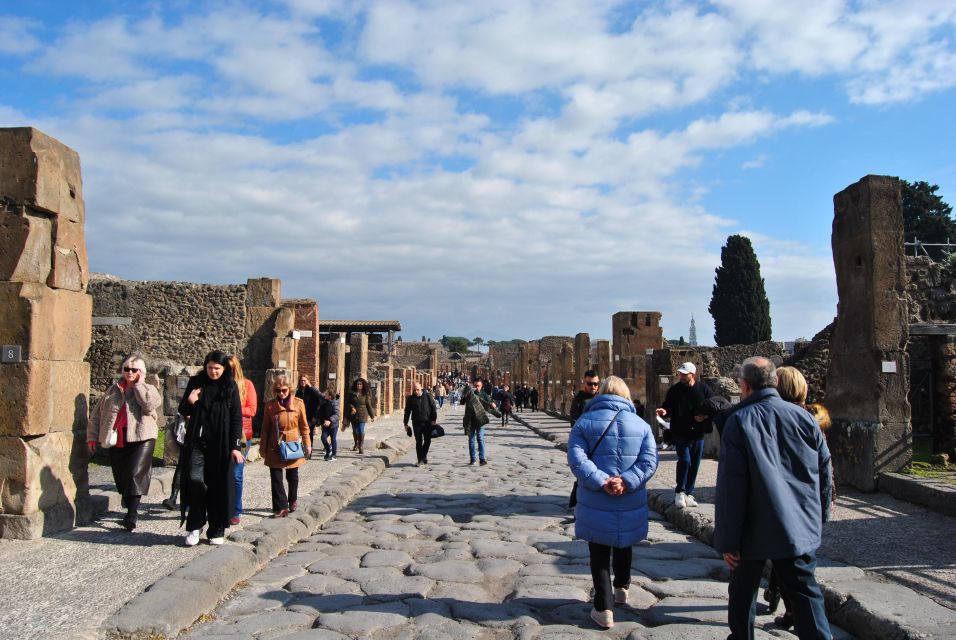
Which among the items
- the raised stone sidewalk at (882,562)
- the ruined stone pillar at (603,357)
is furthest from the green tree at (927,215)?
the raised stone sidewalk at (882,562)

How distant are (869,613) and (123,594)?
14.4 feet

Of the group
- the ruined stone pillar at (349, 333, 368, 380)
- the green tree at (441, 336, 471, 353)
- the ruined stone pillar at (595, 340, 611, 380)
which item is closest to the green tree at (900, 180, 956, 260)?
the ruined stone pillar at (595, 340, 611, 380)

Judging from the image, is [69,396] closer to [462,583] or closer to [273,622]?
[273,622]

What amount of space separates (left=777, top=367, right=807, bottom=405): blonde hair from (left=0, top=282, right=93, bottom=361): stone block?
582 centimetres

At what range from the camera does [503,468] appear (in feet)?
45.5

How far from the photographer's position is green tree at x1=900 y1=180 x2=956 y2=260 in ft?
142

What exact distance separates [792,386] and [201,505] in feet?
15.1

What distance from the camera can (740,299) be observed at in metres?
52.4

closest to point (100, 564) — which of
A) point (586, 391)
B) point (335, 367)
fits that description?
point (586, 391)

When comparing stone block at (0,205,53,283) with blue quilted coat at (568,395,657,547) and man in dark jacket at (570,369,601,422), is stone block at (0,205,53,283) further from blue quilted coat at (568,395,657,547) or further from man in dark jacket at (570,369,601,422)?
man in dark jacket at (570,369,601,422)

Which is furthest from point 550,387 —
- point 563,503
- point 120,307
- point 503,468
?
point 563,503

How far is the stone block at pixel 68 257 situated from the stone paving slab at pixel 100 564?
2154 millimetres

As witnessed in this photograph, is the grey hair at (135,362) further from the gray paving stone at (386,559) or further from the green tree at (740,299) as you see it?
the green tree at (740,299)

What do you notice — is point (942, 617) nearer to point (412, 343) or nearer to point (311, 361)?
point (311, 361)
